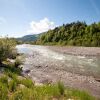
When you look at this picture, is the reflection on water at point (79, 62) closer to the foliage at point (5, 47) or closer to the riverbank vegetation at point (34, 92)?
the foliage at point (5, 47)

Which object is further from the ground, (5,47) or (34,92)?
(5,47)

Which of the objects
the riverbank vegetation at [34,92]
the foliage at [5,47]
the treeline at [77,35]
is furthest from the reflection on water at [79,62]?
the treeline at [77,35]

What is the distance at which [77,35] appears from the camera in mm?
119562

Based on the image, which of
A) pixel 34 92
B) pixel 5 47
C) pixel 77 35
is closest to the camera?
pixel 34 92

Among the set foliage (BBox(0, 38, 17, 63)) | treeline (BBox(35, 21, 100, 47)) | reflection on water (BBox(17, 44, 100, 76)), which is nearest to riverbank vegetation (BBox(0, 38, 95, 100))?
foliage (BBox(0, 38, 17, 63))

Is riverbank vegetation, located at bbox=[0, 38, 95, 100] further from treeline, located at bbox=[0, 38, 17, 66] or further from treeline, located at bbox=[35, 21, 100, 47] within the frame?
treeline, located at bbox=[35, 21, 100, 47]

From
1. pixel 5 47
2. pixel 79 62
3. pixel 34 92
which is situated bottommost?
pixel 79 62

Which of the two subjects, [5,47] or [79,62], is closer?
[5,47]

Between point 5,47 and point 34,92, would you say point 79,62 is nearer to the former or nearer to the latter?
point 5,47

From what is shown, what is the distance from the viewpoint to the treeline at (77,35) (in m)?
97.6

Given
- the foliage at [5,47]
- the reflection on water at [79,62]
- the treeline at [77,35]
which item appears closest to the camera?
the foliage at [5,47]

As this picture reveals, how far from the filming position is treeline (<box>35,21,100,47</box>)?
320 ft

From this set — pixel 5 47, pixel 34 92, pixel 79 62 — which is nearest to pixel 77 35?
pixel 79 62

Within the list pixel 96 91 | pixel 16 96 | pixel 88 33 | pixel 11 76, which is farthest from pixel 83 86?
pixel 88 33
